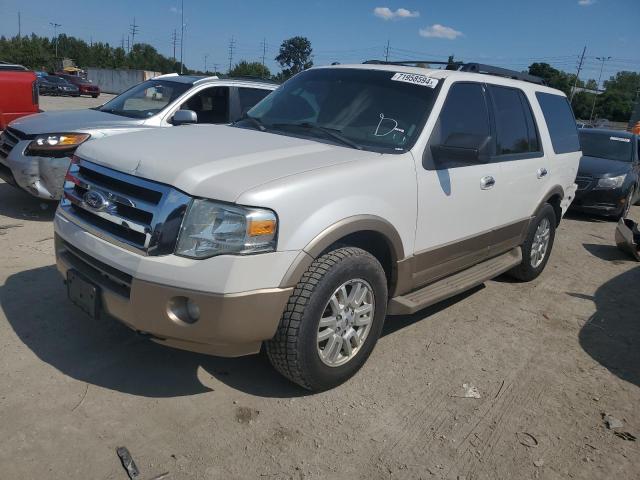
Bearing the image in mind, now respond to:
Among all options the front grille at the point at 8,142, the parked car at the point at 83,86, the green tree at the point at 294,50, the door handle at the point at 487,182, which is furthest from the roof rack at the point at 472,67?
the green tree at the point at 294,50

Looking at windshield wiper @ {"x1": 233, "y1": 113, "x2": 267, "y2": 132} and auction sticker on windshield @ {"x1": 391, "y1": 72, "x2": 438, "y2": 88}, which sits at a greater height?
auction sticker on windshield @ {"x1": 391, "y1": 72, "x2": 438, "y2": 88}

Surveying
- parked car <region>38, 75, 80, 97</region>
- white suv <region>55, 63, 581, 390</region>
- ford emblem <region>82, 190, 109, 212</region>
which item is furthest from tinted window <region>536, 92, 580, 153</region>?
parked car <region>38, 75, 80, 97</region>

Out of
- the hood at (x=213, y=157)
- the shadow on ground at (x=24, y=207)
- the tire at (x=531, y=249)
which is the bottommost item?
the shadow on ground at (x=24, y=207)

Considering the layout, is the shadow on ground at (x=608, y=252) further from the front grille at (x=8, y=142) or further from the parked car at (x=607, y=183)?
the front grille at (x=8, y=142)

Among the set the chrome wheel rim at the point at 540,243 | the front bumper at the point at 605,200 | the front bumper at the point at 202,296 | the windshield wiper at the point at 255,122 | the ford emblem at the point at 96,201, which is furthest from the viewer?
the front bumper at the point at 605,200

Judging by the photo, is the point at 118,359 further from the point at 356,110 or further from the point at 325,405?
the point at 356,110

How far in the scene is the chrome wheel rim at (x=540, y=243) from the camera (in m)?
5.48

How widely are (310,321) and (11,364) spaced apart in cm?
188

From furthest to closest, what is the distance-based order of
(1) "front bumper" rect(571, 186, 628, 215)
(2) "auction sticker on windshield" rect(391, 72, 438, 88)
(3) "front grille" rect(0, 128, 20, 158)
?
(1) "front bumper" rect(571, 186, 628, 215)
(3) "front grille" rect(0, 128, 20, 158)
(2) "auction sticker on windshield" rect(391, 72, 438, 88)

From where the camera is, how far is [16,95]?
8297 mm

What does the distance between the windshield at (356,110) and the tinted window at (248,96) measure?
315 centimetres

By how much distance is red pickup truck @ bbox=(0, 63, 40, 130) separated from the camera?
816cm

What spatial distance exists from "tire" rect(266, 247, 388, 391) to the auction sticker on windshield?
1.44 m

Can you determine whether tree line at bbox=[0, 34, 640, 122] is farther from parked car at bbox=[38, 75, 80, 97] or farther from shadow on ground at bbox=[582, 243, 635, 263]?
shadow on ground at bbox=[582, 243, 635, 263]
